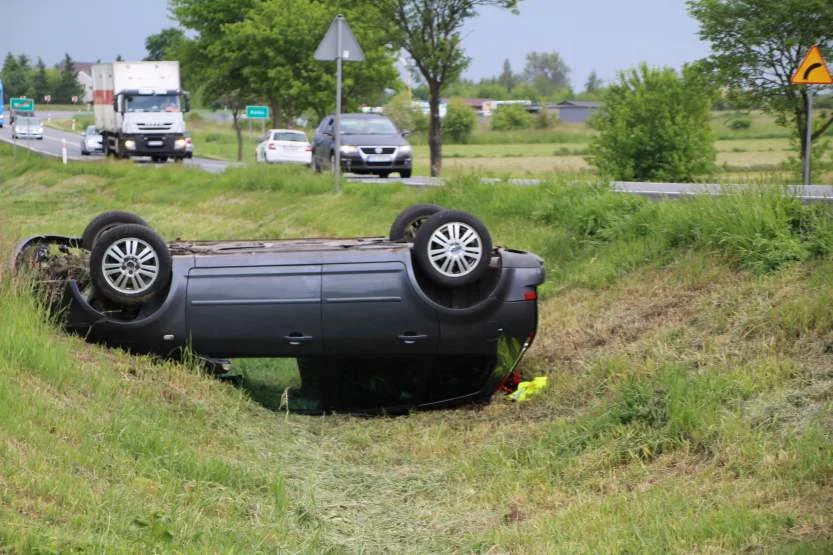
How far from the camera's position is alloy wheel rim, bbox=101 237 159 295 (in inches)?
374

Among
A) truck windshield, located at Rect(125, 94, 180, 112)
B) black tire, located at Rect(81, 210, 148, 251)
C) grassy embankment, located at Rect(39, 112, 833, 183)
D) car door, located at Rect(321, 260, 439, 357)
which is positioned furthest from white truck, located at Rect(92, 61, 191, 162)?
car door, located at Rect(321, 260, 439, 357)

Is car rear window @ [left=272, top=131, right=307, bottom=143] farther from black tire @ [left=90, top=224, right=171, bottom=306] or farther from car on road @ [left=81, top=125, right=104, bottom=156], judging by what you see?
black tire @ [left=90, top=224, right=171, bottom=306]

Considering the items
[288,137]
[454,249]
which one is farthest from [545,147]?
[454,249]

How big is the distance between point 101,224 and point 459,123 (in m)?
83.0

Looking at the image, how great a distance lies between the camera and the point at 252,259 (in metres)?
9.83

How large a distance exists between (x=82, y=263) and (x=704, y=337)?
4916 millimetres

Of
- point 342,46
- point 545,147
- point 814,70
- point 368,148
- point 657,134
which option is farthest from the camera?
point 545,147

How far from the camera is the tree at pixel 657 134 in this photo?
1484 inches

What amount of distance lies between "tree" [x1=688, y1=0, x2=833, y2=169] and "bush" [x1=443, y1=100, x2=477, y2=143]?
5688 centimetres

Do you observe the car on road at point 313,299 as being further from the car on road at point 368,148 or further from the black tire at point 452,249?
the car on road at point 368,148

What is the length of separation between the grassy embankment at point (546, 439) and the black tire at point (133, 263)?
21.1 inches

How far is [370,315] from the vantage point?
955 centimetres

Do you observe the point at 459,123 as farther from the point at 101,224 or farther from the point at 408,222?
the point at 101,224

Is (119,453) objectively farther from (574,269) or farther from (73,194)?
(73,194)
